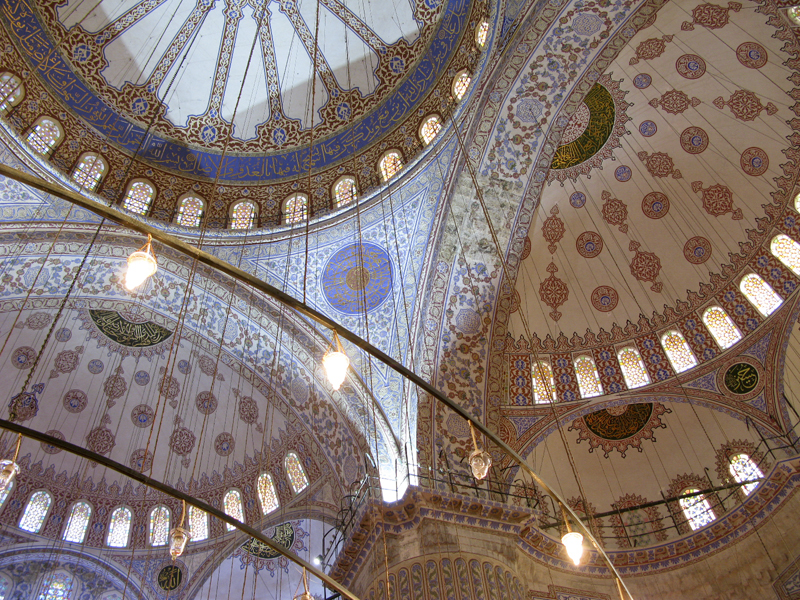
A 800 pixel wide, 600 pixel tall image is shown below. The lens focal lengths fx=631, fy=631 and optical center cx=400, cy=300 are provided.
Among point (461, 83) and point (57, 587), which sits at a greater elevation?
point (461, 83)

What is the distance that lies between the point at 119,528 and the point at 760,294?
434 inches

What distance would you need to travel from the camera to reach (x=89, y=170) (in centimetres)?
876

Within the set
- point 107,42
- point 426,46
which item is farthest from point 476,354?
point 107,42

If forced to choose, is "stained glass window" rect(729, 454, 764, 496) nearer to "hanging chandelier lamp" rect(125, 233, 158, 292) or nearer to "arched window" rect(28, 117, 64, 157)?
"hanging chandelier lamp" rect(125, 233, 158, 292)

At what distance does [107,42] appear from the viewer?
31.2 ft

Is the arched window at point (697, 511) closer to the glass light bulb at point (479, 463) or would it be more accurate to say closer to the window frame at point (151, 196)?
the glass light bulb at point (479, 463)

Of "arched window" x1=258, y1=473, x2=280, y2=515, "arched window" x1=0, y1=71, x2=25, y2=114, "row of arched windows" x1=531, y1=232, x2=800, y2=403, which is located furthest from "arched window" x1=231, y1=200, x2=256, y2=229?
"row of arched windows" x1=531, y1=232, x2=800, y2=403

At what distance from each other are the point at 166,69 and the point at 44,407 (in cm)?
611

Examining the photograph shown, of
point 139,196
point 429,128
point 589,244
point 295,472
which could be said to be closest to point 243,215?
point 139,196

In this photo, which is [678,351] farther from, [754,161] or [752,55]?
[752,55]

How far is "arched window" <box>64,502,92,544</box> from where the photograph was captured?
10.7m

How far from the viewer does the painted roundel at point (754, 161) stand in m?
8.66

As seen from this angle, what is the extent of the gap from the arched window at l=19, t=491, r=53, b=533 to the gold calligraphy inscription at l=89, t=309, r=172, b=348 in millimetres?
3082

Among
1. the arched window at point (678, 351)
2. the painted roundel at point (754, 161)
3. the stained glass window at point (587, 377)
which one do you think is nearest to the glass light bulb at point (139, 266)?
the stained glass window at point (587, 377)
